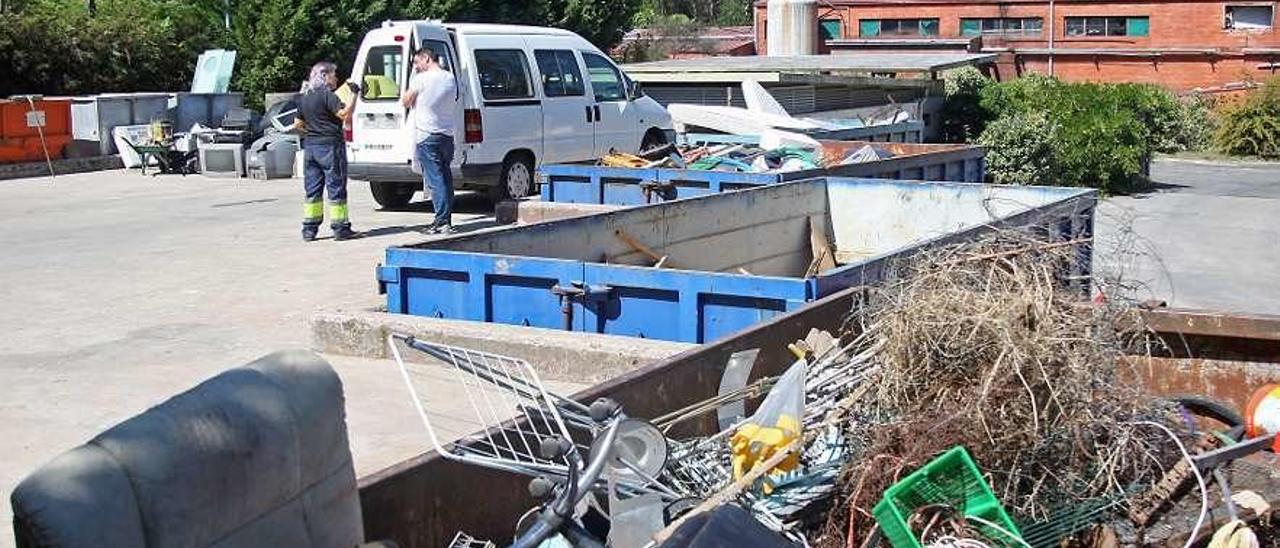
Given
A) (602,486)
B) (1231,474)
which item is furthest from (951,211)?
(602,486)

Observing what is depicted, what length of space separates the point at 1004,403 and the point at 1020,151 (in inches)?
707

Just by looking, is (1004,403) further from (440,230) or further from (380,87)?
(380,87)

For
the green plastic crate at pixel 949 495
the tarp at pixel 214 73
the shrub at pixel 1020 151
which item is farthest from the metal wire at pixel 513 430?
the tarp at pixel 214 73

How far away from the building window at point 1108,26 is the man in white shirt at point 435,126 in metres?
39.9

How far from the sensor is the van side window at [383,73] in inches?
626

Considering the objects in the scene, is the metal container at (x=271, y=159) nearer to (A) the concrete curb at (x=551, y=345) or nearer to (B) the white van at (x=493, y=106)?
(B) the white van at (x=493, y=106)

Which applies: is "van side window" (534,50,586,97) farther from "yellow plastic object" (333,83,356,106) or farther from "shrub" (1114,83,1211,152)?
"shrub" (1114,83,1211,152)

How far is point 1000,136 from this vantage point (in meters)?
21.8

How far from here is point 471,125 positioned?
15.9 m

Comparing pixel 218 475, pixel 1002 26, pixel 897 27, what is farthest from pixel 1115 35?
pixel 218 475

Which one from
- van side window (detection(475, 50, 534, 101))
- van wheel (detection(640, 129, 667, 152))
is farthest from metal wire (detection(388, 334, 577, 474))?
van wheel (detection(640, 129, 667, 152))

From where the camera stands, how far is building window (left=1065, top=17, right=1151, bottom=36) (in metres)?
49.0

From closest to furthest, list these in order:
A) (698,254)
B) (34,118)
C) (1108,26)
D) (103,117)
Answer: (698,254) → (34,118) → (103,117) → (1108,26)

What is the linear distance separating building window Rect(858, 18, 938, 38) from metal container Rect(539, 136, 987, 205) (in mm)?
39742
